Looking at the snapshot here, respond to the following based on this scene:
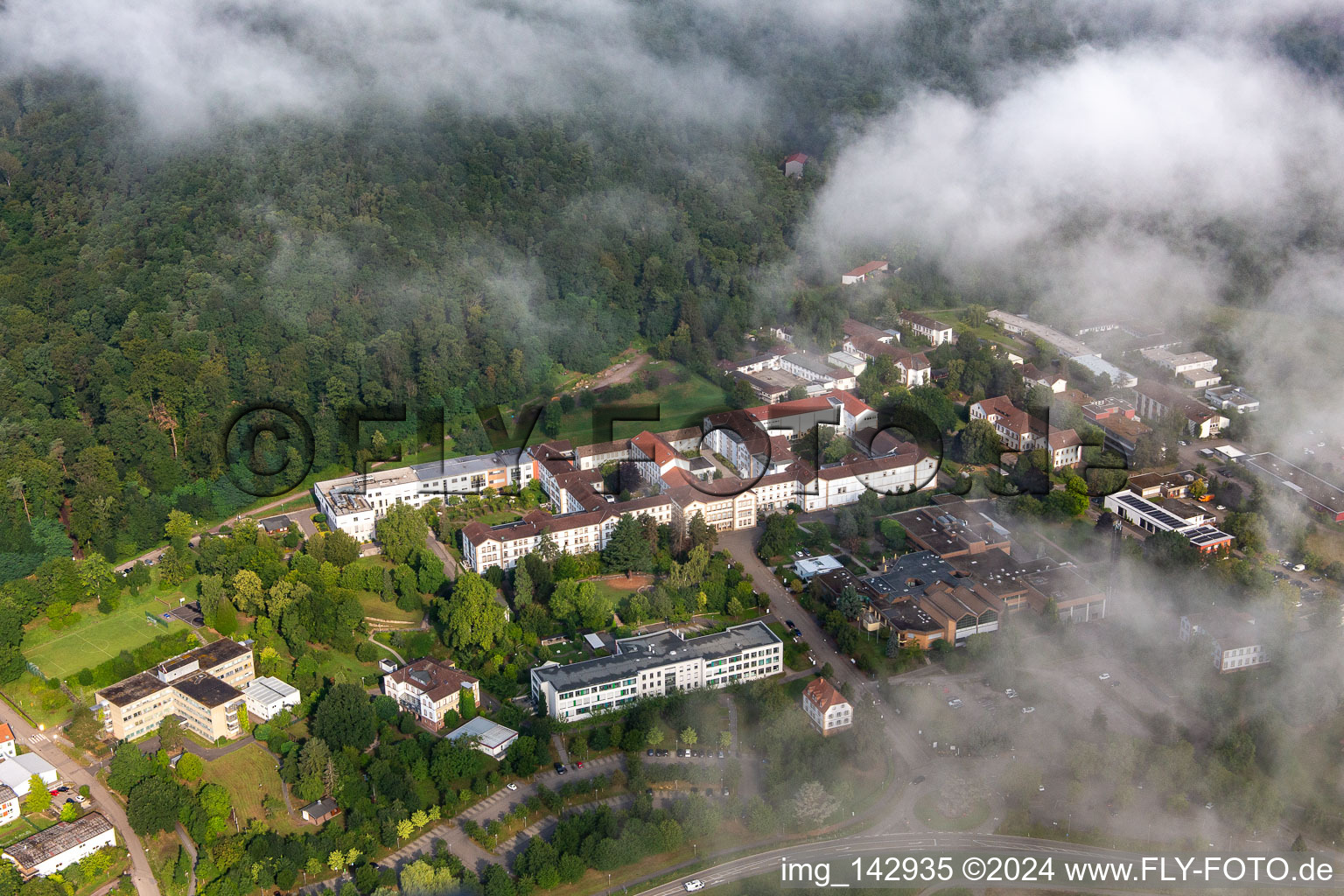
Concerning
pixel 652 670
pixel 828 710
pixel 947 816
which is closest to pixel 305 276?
pixel 652 670

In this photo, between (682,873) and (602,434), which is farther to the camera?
(602,434)

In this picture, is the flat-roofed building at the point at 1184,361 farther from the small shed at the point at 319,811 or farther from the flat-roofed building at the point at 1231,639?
the small shed at the point at 319,811

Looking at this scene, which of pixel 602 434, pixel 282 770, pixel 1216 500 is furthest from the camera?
pixel 602 434

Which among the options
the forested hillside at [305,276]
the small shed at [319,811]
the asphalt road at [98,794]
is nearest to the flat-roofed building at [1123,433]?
the forested hillside at [305,276]

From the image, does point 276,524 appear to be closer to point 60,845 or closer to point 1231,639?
point 60,845

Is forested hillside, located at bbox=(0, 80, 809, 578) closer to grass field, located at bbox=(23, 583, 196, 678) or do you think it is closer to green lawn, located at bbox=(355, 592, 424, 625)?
grass field, located at bbox=(23, 583, 196, 678)

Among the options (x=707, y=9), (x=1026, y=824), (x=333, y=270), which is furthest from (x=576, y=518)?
(x=707, y=9)

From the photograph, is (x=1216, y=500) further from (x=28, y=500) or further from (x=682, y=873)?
(x=28, y=500)
